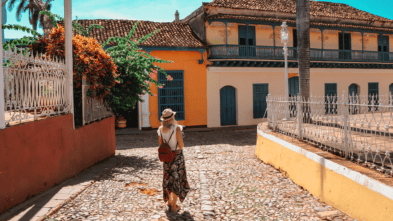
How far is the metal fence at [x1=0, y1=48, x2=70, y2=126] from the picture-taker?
4355 mm

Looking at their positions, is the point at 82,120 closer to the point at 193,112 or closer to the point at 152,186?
the point at 152,186

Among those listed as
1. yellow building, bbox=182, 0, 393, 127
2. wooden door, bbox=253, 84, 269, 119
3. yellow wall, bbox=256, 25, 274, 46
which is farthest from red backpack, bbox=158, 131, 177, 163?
yellow wall, bbox=256, 25, 274, 46

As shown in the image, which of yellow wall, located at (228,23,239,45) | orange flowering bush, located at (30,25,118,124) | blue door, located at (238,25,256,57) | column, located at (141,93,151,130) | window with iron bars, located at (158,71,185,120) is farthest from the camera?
blue door, located at (238,25,256,57)

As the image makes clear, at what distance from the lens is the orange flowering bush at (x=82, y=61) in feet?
22.4

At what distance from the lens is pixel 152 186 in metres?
5.70

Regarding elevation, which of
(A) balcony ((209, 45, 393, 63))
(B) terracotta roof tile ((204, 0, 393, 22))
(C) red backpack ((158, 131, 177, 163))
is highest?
(B) terracotta roof tile ((204, 0, 393, 22))

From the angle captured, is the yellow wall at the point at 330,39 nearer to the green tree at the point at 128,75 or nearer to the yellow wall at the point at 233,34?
the yellow wall at the point at 233,34

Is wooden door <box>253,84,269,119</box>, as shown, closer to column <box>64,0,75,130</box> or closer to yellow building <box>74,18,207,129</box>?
yellow building <box>74,18,207,129</box>

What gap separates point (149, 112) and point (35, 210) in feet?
38.8

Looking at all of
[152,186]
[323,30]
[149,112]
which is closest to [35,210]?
[152,186]

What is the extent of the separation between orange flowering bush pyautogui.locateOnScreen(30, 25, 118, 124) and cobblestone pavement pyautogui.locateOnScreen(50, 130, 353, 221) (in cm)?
180

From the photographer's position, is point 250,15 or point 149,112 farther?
point 250,15

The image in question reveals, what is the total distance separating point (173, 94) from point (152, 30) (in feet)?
11.8

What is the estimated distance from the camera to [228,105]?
17.4 m
